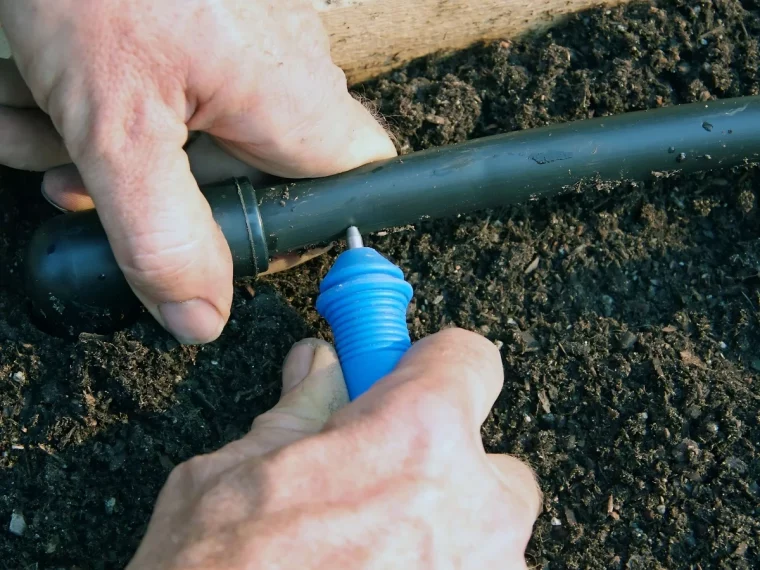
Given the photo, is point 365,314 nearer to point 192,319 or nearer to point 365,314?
point 365,314

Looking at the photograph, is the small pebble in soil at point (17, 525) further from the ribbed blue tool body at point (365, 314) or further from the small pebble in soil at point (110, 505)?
the ribbed blue tool body at point (365, 314)

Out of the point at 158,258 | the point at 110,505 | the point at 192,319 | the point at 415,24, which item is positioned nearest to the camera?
the point at 158,258

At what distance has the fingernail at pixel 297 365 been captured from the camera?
111 cm

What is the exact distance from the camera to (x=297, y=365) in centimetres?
112

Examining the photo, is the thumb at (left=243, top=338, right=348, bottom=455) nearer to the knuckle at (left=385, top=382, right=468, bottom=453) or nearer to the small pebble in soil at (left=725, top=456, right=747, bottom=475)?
the knuckle at (left=385, top=382, right=468, bottom=453)

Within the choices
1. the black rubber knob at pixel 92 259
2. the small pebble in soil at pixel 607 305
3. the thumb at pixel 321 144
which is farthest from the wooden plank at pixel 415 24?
the small pebble in soil at pixel 607 305

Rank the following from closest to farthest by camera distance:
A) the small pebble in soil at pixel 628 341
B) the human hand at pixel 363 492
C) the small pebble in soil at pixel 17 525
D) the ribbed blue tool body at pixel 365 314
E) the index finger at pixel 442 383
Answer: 1. the human hand at pixel 363 492
2. the index finger at pixel 442 383
3. the ribbed blue tool body at pixel 365 314
4. the small pebble in soil at pixel 17 525
5. the small pebble in soil at pixel 628 341

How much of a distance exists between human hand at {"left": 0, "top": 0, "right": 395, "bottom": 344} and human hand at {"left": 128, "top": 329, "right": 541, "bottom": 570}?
0.25 meters

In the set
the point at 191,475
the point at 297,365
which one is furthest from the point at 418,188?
the point at 191,475

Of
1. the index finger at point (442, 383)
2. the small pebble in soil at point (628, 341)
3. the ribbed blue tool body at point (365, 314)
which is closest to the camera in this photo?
the index finger at point (442, 383)

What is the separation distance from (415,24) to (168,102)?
25.1 inches

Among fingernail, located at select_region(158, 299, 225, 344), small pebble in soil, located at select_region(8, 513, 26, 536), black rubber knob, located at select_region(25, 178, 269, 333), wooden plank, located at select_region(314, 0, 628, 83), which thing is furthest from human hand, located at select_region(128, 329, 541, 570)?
wooden plank, located at select_region(314, 0, 628, 83)

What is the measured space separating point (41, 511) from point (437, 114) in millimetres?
972

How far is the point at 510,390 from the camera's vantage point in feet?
4.17
